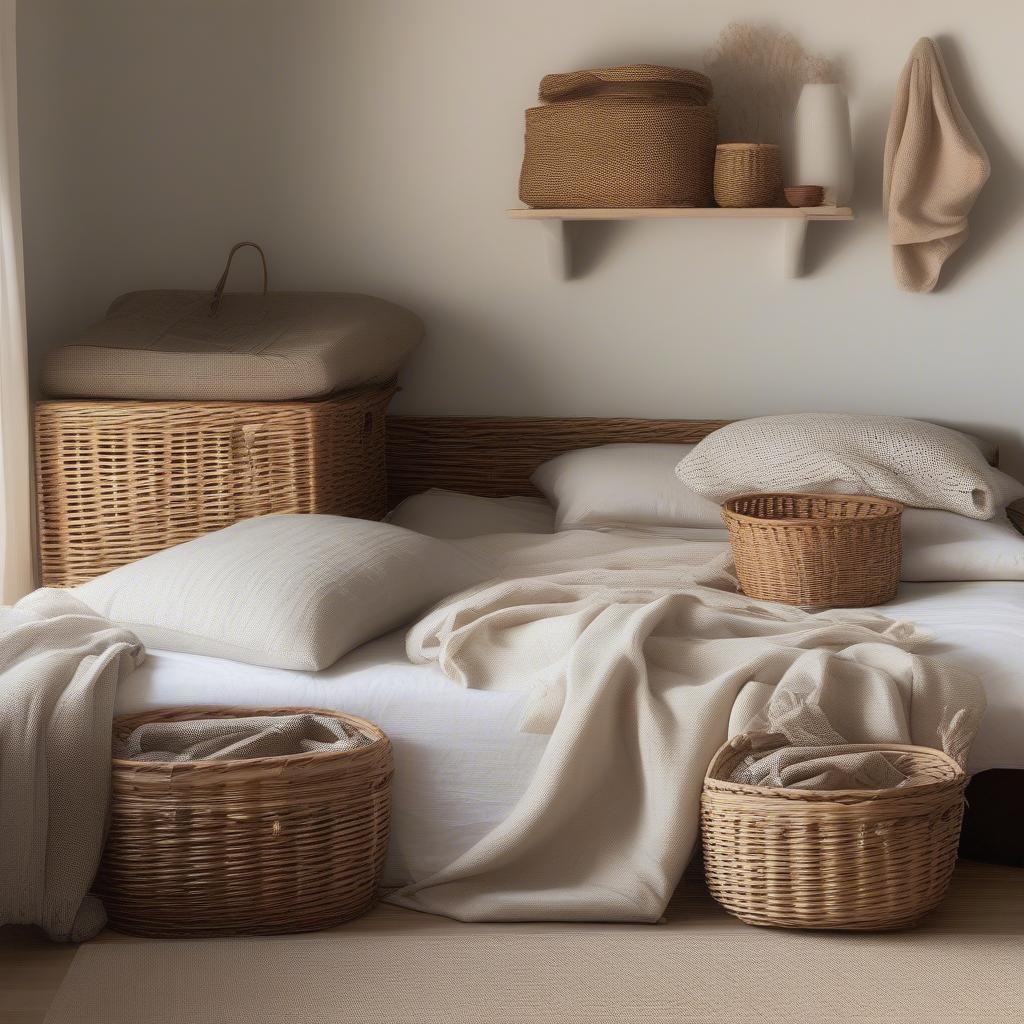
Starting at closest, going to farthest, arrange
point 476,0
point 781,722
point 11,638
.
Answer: point 781,722 < point 11,638 < point 476,0

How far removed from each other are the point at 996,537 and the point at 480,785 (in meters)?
1.05

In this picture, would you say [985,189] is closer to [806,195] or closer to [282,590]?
[806,195]

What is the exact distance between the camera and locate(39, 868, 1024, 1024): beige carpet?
1525mm

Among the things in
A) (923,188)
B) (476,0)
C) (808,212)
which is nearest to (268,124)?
(476,0)

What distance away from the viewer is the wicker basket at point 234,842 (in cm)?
169

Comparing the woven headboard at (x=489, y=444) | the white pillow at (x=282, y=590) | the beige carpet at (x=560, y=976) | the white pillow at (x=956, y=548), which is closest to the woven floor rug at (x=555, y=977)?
the beige carpet at (x=560, y=976)

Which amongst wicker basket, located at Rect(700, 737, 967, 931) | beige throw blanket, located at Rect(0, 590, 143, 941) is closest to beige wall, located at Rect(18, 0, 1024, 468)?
beige throw blanket, located at Rect(0, 590, 143, 941)

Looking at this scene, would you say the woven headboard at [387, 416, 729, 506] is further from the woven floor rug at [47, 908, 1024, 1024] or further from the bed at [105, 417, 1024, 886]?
the woven floor rug at [47, 908, 1024, 1024]

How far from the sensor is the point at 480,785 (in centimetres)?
185

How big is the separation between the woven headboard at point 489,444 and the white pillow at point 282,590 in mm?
856

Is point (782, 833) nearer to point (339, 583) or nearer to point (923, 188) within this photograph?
point (339, 583)

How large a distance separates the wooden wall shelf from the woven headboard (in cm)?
33

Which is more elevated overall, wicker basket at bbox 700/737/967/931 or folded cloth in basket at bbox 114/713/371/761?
folded cloth in basket at bbox 114/713/371/761

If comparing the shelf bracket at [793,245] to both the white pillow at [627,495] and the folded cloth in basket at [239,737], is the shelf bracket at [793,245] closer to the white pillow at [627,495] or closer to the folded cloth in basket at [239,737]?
the white pillow at [627,495]
